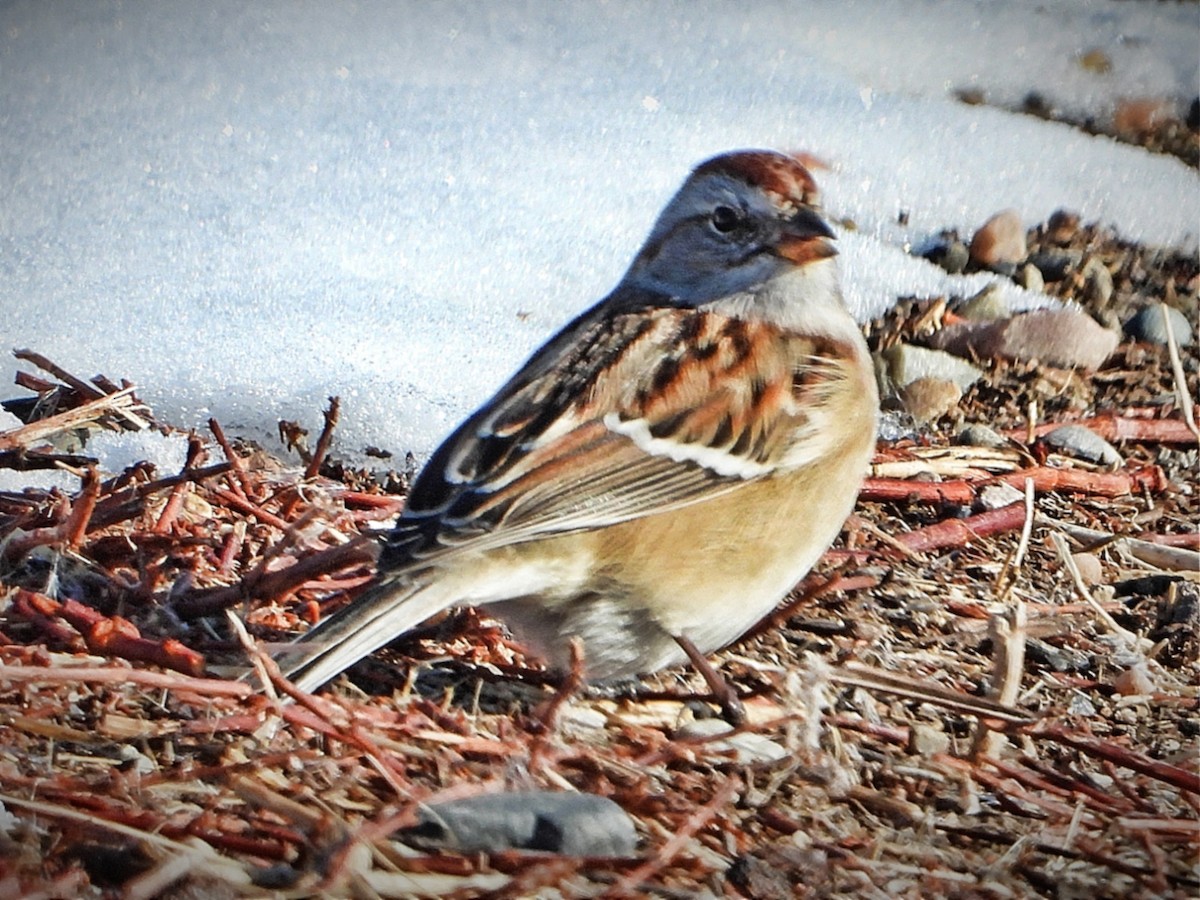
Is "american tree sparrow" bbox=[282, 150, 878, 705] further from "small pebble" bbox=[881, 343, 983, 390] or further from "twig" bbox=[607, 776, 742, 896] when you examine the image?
"small pebble" bbox=[881, 343, 983, 390]

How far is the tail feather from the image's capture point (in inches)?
87.4

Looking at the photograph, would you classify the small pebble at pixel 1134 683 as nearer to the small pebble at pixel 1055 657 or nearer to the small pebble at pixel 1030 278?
the small pebble at pixel 1055 657

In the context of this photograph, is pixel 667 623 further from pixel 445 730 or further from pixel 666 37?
pixel 666 37

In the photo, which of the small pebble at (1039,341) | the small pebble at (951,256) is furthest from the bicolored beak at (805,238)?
the small pebble at (951,256)

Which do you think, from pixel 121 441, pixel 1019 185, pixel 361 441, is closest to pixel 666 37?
pixel 1019 185

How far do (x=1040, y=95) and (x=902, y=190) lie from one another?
0.72 meters

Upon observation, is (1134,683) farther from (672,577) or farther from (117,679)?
(117,679)

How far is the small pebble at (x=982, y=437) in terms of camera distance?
12.3 feet

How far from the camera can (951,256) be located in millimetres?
4445

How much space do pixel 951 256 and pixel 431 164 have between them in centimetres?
151

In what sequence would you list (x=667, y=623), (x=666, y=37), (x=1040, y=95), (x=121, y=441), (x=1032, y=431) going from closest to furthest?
(x=667, y=623) < (x=121, y=441) < (x=1032, y=431) < (x=666, y=37) < (x=1040, y=95)

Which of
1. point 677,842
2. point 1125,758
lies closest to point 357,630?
point 677,842

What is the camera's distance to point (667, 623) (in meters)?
2.56

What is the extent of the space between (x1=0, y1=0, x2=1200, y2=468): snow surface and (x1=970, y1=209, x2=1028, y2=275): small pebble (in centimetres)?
10
